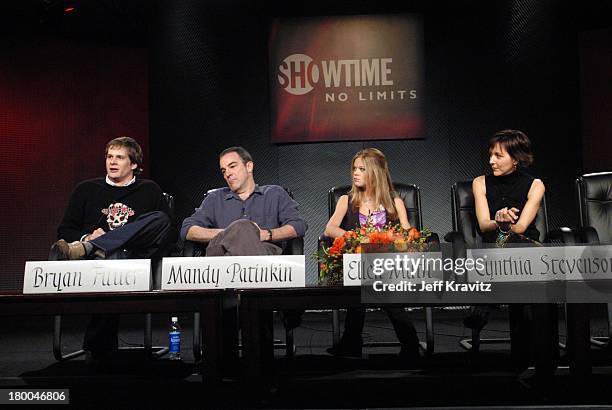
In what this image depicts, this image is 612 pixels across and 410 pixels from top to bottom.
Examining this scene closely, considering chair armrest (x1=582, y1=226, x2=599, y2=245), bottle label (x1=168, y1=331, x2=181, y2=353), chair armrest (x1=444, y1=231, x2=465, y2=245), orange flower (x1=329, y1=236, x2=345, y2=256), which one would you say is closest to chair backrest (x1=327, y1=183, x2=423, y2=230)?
chair armrest (x1=444, y1=231, x2=465, y2=245)

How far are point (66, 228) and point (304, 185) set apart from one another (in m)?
2.49

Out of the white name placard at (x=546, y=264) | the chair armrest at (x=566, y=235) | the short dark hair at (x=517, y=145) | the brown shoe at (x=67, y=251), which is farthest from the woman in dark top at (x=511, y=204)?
the brown shoe at (x=67, y=251)

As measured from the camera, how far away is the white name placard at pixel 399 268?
2.32 meters

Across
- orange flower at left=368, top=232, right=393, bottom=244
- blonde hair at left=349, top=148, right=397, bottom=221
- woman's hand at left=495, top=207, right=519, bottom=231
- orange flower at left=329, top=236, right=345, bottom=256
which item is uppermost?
blonde hair at left=349, top=148, right=397, bottom=221

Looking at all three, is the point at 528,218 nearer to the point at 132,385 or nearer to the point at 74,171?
the point at 132,385

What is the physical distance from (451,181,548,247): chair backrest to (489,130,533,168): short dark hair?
319 millimetres

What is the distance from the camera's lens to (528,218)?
3504 mm

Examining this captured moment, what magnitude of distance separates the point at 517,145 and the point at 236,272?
74.7 inches

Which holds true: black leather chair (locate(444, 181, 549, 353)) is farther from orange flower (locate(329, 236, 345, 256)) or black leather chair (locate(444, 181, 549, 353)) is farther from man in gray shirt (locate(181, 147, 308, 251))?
A: orange flower (locate(329, 236, 345, 256))

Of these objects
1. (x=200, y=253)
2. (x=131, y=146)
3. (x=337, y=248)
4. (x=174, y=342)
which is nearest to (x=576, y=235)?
(x=337, y=248)

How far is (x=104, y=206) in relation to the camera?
11.9 ft

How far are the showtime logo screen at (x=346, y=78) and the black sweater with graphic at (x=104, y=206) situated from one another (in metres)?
2.14

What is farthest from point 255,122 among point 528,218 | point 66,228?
point 528,218

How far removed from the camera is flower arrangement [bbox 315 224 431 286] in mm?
2443
